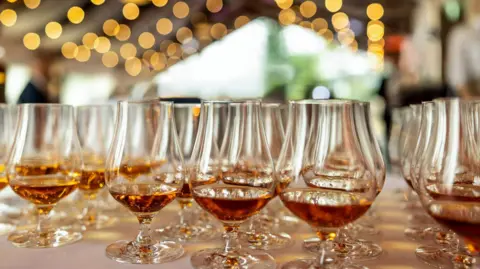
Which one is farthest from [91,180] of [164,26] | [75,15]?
[164,26]

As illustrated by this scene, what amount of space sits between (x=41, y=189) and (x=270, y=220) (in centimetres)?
50

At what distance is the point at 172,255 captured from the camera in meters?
0.82

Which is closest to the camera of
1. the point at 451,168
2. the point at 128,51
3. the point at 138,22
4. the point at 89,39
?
the point at 451,168

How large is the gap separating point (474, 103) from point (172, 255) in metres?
0.56

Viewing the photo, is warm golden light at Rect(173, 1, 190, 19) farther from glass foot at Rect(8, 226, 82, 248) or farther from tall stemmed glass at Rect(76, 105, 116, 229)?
glass foot at Rect(8, 226, 82, 248)

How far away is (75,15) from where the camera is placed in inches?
233

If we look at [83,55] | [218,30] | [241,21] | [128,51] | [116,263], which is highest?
[241,21]

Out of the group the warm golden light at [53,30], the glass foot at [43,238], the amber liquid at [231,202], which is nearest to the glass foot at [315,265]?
the amber liquid at [231,202]

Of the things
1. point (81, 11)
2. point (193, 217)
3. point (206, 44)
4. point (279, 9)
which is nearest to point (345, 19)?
point (279, 9)

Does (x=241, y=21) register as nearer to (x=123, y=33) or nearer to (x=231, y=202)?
(x=123, y=33)

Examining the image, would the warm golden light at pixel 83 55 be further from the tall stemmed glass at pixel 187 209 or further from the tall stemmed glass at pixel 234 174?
the tall stemmed glass at pixel 234 174

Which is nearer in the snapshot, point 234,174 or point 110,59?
point 234,174

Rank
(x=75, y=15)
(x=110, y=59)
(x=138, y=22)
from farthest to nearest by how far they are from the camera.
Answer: (x=110, y=59), (x=138, y=22), (x=75, y=15)

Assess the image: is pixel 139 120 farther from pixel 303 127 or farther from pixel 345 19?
pixel 345 19
